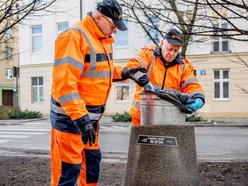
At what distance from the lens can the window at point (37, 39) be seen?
1056 inches

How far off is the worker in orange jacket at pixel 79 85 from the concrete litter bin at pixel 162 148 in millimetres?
430

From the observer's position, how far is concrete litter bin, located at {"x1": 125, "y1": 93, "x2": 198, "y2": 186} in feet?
10.1

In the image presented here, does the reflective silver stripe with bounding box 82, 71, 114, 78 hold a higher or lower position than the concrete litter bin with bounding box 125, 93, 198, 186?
higher

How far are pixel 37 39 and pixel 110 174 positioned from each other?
23.3 metres

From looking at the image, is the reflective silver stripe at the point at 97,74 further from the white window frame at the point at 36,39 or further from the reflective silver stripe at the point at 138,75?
the white window frame at the point at 36,39

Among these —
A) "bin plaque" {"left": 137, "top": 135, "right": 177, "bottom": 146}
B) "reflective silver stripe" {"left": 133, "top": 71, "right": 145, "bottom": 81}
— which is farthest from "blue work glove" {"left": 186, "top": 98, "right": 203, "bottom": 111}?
"reflective silver stripe" {"left": 133, "top": 71, "right": 145, "bottom": 81}

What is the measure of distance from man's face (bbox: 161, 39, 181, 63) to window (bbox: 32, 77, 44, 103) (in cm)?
2385

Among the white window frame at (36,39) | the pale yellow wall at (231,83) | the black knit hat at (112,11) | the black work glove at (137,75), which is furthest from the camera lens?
the white window frame at (36,39)

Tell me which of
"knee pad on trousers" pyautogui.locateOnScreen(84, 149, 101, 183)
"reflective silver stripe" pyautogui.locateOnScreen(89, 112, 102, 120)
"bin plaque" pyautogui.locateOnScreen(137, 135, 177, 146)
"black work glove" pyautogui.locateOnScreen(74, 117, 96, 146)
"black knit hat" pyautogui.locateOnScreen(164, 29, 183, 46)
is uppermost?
"black knit hat" pyautogui.locateOnScreen(164, 29, 183, 46)

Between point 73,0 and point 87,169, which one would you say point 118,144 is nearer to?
point 87,169

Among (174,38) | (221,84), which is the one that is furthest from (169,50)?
(221,84)

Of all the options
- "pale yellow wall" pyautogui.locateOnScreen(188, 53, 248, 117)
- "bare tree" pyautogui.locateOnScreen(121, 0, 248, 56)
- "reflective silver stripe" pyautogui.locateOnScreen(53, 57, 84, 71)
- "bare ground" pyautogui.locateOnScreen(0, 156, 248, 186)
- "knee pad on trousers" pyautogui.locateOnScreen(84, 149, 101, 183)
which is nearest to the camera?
"reflective silver stripe" pyautogui.locateOnScreen(53, 57, 84, 71)

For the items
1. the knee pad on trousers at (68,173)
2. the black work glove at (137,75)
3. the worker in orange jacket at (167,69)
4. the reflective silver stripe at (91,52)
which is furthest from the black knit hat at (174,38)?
the knee pad on trousers at (68,173)

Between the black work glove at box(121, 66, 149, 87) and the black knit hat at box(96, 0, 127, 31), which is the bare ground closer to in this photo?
the black work glove at box(121, 66, 149, 87)
